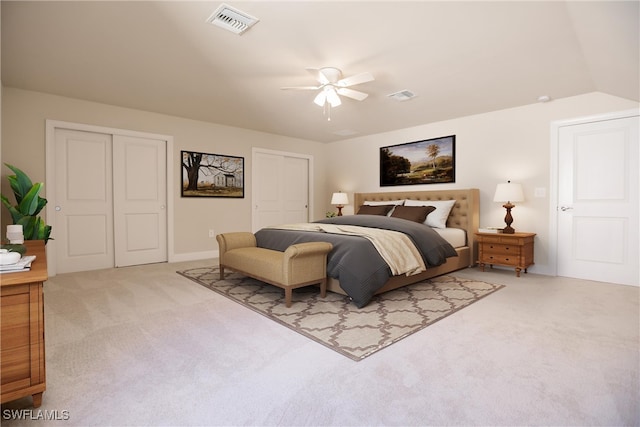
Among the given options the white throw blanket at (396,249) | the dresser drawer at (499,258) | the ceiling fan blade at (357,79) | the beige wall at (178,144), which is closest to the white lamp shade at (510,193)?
the dresser drawer at (499,258)

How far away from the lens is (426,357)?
193cm

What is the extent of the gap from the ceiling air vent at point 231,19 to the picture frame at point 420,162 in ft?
11.8

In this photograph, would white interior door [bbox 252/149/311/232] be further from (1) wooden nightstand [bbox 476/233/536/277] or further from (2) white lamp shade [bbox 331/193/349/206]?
(1) wooden nightstand [bbox 476/233/536/277]

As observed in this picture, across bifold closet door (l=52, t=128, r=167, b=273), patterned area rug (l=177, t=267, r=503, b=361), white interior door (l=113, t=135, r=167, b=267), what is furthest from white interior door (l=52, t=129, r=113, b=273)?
patterned area rug (l=177, t=267, r=503, b=361)

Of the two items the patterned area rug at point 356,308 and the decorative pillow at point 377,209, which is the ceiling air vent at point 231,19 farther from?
the decorative pillow at point 377,209

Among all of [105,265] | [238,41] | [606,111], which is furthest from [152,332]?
[606,111]

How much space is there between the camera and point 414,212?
472cm

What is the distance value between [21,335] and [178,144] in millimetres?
4143

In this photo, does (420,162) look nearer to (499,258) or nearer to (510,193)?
(510,193)

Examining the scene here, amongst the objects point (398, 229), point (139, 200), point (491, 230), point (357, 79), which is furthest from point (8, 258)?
point (491, 230)

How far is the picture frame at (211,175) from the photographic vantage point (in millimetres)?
5145

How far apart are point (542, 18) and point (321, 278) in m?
2.70

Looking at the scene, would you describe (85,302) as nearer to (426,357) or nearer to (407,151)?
(426,357)

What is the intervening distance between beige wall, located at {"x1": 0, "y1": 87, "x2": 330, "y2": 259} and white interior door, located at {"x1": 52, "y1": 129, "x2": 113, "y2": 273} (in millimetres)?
186
